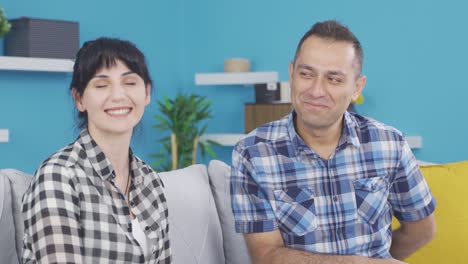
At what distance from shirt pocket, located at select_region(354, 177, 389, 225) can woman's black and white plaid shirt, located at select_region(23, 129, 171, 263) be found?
0.58m

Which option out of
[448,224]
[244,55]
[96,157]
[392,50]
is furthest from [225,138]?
[96,157]

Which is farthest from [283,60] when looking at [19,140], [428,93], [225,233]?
[225,233]

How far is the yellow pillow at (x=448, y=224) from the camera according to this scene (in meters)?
2.51

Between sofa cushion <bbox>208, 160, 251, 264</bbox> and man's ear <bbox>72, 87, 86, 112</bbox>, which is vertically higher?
man's ear <bbox>72, 87, 86, 112</bbox>

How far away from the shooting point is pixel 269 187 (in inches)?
81.3

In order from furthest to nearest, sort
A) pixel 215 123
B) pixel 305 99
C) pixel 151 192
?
1. pixel 215 123
2. pixel 305 99
3. pixel 151 192

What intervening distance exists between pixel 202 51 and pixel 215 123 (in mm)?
525

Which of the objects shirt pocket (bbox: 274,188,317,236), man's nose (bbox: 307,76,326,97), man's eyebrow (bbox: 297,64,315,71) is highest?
man's eyebrow (bbox: 297,64,315,71)

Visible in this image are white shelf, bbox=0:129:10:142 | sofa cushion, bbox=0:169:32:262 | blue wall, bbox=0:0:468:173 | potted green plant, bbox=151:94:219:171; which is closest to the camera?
sofa cushion, bbox=0:169:32:262

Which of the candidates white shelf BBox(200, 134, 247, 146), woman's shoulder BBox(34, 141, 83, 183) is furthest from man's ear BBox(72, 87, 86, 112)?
white shelf BBox(200, 134, 247, 146)

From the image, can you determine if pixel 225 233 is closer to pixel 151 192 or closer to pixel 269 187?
pixel 269 187

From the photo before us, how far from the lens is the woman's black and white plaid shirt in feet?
5.18

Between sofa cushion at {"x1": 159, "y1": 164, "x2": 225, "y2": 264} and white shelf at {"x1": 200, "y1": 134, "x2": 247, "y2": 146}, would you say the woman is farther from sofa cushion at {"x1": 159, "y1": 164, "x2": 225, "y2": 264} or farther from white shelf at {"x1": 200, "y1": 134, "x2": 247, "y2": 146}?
white shelf at {"x1": 200, "y1": 134, "x2": 247, "y2": 146}

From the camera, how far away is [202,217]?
7.48 feet
